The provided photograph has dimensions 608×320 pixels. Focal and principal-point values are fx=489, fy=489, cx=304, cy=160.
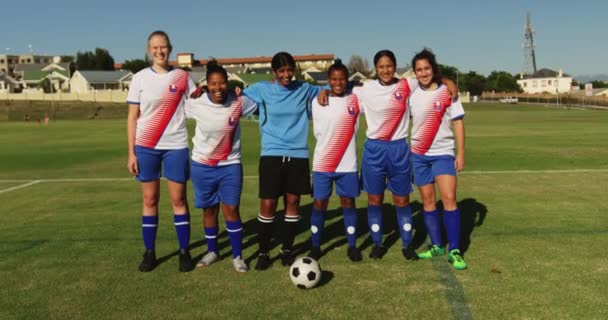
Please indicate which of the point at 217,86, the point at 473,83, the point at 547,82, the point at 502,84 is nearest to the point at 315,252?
the point at 217,86

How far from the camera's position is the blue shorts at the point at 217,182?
5043mm

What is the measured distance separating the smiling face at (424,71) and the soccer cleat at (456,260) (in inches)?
70.0

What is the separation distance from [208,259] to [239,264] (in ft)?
1.36

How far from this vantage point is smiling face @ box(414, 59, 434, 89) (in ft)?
16.7

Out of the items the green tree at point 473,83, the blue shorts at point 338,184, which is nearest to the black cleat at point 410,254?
the blue shorts at point 338,184

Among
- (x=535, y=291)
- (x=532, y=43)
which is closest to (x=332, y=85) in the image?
(x=535, y=291)

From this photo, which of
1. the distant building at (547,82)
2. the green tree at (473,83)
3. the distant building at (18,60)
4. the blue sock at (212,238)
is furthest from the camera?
the distant building at (18,60)

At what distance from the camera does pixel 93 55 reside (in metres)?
122

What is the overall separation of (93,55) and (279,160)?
430 feet

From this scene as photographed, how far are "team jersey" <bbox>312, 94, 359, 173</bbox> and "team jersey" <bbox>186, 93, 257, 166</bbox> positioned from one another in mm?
780

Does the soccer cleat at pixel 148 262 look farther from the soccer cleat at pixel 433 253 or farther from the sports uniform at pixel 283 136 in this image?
the soccer cleat at pixel 433 253

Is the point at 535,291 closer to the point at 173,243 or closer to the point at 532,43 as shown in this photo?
the point at 173,243

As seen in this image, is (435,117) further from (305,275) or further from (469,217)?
(469,217)

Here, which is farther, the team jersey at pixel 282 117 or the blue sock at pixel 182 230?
the blue sock at pixel 182 230
